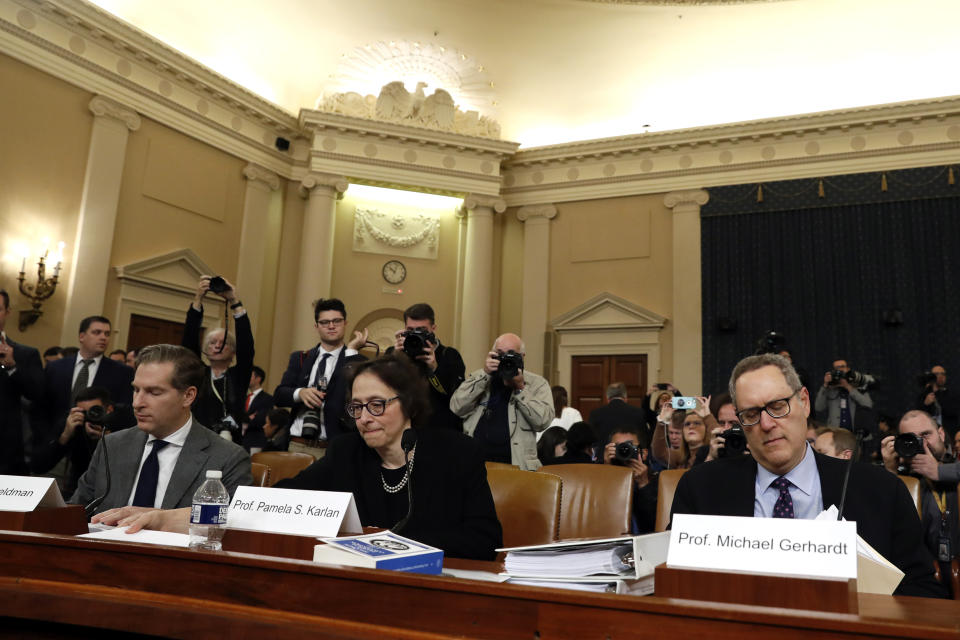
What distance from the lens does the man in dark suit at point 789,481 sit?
2.05 metres

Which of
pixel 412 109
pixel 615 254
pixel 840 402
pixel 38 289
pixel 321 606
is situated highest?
pixel 412 109

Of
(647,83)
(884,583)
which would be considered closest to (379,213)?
(647,83)

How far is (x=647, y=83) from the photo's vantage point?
41.9ft

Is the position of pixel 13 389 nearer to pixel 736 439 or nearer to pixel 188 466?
pixel 188 466

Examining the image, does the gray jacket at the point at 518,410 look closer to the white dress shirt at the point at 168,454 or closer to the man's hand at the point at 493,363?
the man's hand at the point at 493,363

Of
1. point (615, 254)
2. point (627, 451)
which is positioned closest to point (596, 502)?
point (627, 451)

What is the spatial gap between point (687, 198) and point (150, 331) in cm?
830

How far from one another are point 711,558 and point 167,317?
10.5 metres

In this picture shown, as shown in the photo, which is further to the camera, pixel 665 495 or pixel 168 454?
pixel 665 495

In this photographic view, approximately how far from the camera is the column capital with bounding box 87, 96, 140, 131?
9.58 metres

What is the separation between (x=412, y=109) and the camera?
12641 mm

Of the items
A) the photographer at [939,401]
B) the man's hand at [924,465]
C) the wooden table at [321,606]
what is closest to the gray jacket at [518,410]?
the man's hand at [924,465]

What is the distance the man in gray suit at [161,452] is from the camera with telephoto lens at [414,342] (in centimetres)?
128

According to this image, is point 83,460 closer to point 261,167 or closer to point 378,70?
point 261,167
